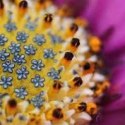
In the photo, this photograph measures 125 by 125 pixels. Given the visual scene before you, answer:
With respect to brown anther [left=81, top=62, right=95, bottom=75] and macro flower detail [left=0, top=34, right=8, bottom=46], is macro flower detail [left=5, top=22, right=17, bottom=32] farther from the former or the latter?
brown anther [left=81, top=62, right=95, bottom=75]

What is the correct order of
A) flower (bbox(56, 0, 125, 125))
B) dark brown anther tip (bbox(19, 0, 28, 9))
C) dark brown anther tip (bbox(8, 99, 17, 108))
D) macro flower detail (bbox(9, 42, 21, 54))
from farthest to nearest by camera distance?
1. flower (bbox(56, 0, 125, 125))
2. dark brown anther tip (bbox(19, 0, 28, 9))
3. macro flower detail (bbox(9, 42, 21, 54))
4. dark brown anther tip (bbox(8, 99, 17, 108))

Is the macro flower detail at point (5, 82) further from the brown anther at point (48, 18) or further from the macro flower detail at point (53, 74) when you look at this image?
the brown anther at point (48, 18)

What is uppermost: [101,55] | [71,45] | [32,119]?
[101,55]

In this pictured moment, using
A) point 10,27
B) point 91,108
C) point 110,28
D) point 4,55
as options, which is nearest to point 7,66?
point 4,55

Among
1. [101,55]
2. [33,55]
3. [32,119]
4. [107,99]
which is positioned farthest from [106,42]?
[32,119]

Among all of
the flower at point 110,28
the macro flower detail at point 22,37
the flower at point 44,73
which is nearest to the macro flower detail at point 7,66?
the flower at point 44,73

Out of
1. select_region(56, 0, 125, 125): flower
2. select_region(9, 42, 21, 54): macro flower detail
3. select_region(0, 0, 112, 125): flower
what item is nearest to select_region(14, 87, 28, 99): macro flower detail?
select_region(0, 0, 112, 125): flower

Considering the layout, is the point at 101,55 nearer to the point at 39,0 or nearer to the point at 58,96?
the point at 39,0
